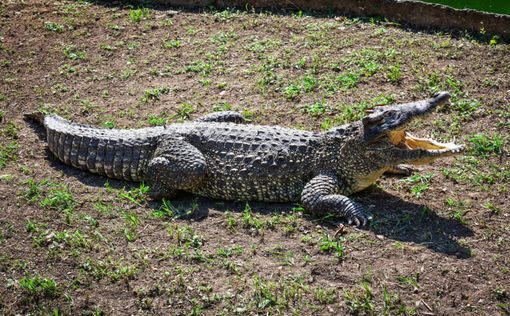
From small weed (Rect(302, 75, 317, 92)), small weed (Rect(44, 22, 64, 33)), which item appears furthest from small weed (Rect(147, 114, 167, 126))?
small weed (Rect(44, 22, 64, 33))

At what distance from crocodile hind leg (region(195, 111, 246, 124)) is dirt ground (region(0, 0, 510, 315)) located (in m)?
0.38

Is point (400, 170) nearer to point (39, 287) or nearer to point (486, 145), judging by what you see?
point (486, 145)

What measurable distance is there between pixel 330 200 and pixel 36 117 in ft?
12.8

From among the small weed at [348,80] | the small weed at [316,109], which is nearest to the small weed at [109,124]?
the small weed at [316,109]

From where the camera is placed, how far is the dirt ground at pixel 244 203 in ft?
17.0

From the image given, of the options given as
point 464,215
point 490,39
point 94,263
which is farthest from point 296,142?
point 490,39

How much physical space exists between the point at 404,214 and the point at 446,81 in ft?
9.23

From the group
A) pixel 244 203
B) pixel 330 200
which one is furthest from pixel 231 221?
pixel 330 200

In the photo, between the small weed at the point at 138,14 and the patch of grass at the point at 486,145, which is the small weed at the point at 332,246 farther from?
the small weed at the point at 138,14

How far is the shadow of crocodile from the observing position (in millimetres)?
5605

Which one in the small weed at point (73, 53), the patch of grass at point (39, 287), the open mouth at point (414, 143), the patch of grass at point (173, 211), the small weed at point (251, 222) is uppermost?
the open mouth at point (414, 143)

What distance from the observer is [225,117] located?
737cm

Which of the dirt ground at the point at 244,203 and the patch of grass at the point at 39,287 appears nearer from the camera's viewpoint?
the dirt ground at the point at 244,203

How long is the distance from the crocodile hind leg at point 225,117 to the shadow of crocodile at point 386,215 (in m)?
1.11
